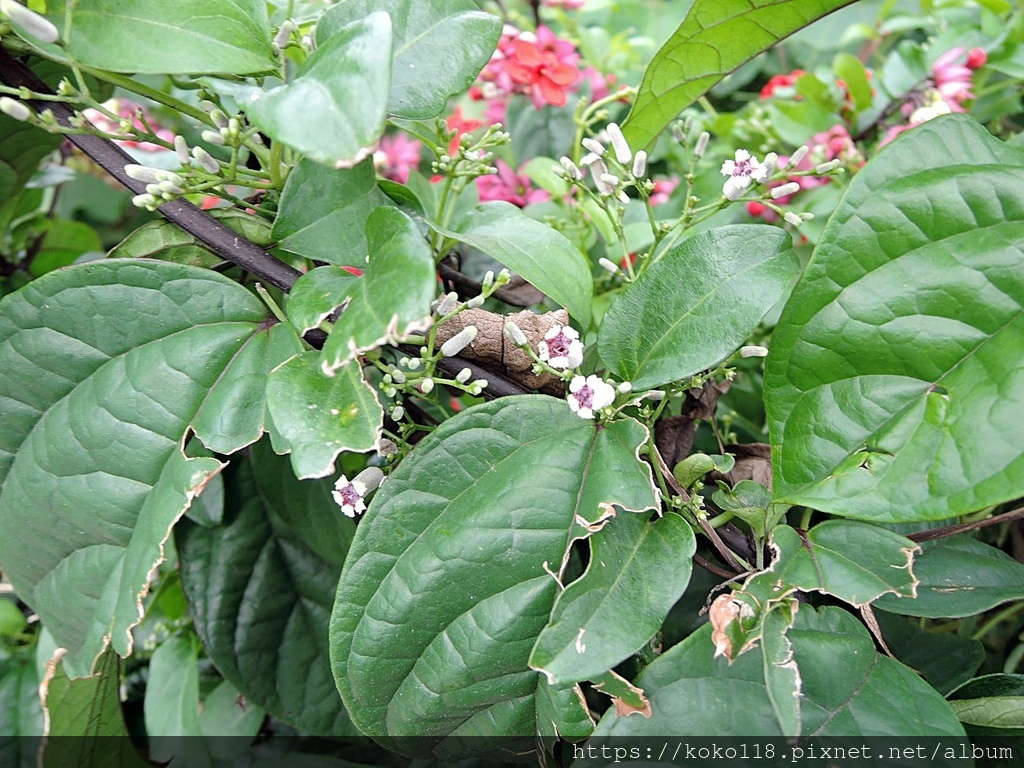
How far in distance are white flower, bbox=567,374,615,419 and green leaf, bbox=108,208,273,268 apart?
300 millimetres

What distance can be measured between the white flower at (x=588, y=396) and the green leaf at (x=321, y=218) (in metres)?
0.19

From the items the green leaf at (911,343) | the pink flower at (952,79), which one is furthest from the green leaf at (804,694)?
the pink flower at (952,79)

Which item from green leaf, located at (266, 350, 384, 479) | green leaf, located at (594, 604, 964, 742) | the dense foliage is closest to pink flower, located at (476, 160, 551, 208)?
the dense foliage

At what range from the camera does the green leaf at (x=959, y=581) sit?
1.74 feet

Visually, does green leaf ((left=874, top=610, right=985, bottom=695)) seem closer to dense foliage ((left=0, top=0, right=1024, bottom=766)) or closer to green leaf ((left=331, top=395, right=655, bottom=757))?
dense foliage ((left=0, top=0, right=1024, bottom=766))

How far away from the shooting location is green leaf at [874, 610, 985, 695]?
25.7 inches

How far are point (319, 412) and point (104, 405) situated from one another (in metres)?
0.21

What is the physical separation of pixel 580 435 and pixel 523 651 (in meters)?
0.16

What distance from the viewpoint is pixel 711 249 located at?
53 cm

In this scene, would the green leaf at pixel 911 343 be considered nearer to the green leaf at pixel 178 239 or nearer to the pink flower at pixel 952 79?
the green leaf at pixel 178 239

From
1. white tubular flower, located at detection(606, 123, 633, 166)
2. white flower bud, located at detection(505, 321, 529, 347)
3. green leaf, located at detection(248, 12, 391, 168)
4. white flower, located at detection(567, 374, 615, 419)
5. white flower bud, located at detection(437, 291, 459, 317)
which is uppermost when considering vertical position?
green leaf, located at detection(248, 12, 391, 168)

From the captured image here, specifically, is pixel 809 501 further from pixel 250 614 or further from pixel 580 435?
pixel 250 614

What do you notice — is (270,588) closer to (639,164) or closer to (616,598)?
(616,598)

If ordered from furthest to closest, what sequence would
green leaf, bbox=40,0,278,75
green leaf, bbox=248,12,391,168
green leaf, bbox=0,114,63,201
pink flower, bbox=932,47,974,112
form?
1. pink flower, bbox=932,47,974,112
2. green leaf, bbox=0,114,63,201
3. green leaf, bbox=40,0,278,75
4. green leaf, bbox=248,12,391,168
